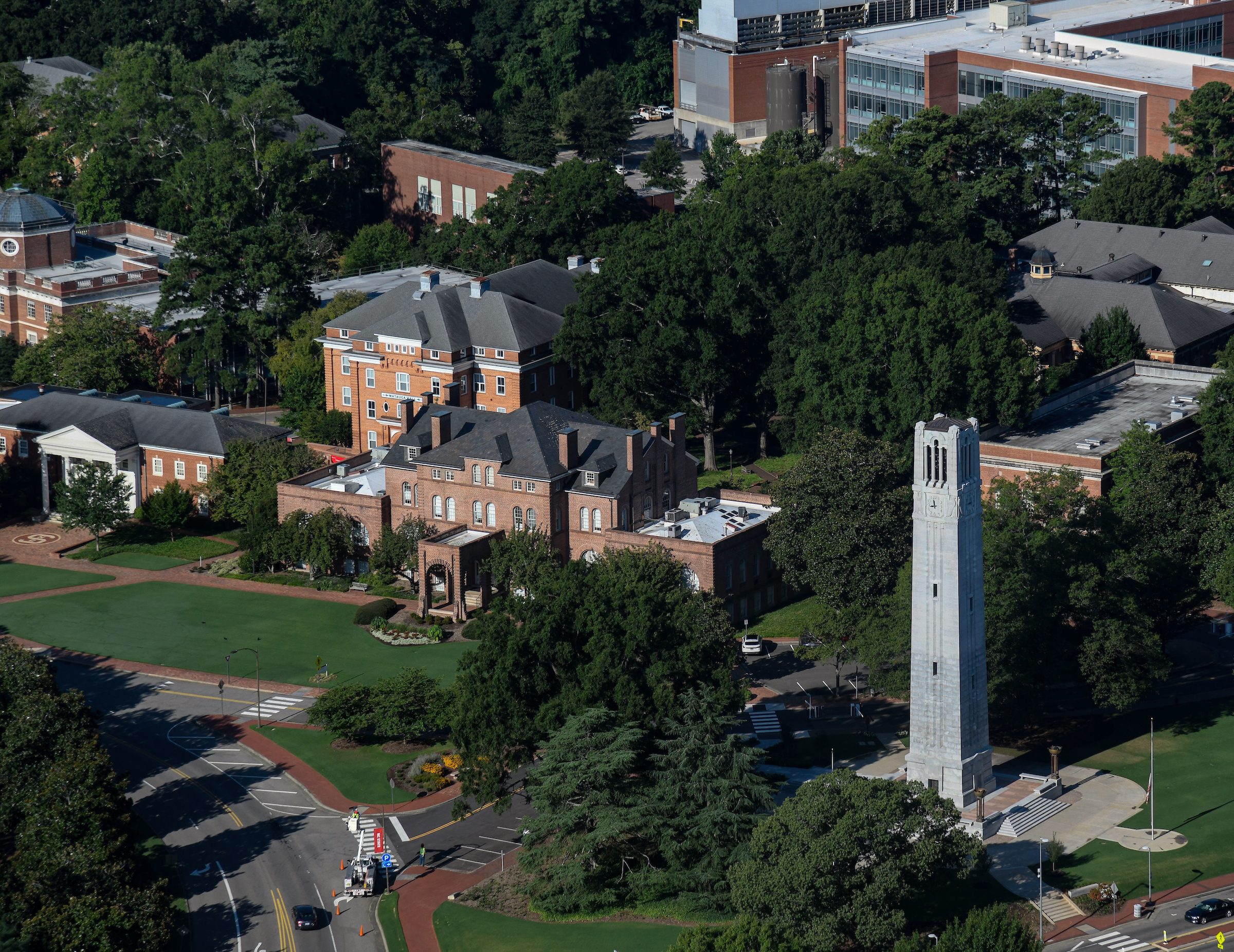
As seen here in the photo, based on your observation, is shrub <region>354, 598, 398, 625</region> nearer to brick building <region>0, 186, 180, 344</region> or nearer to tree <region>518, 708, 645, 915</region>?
tree <region>518, 708, 645, 915</region>

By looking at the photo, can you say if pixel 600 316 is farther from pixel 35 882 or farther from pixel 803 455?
pixel 35 882

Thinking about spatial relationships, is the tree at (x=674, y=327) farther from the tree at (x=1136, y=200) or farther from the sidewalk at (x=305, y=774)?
the tree at (x=1136, y=200)

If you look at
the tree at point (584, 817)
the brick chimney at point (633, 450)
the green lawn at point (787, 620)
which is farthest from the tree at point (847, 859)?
the brick chimney at point (633, 450)

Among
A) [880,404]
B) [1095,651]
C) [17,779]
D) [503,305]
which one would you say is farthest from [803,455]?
[17,779]

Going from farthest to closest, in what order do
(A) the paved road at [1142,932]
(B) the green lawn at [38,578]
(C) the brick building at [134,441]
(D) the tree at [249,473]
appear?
(C) the brick building at [134,441], (D) the tree at [249,473], (B) the green lawn at [38,578], (A) the paved road at [1142,932]

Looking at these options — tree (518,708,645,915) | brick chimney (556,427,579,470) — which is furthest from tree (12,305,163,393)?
tree (518,708,645,915)
